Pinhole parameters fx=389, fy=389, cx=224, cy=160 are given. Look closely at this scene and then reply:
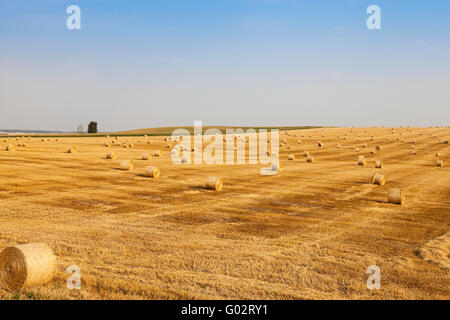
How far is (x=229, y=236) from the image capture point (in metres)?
11.4

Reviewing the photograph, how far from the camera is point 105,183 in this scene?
20734mm

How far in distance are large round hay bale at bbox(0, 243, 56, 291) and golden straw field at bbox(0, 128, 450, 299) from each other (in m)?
0.18

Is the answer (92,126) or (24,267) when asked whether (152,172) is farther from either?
(92,126)

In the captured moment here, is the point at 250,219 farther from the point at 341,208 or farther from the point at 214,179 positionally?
the point at 214,179

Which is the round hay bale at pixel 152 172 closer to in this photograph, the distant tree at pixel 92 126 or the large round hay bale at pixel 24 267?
the large round hay bale at pixel 24 267

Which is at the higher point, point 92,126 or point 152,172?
point 92,126

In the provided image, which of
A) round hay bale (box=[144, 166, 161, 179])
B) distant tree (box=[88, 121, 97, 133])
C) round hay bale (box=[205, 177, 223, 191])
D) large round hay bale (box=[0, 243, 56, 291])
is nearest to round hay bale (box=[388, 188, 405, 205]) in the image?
round hay bale (box=[205, 177, 223, 191])

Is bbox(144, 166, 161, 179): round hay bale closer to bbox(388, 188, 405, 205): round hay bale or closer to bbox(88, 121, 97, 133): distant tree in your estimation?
bbox(388, 188, 405, 205): round hay bale

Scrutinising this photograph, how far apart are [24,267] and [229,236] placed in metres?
5.60

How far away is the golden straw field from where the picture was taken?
7.82 meters

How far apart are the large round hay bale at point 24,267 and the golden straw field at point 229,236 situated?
0.18m

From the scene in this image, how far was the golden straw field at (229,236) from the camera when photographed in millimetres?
7820

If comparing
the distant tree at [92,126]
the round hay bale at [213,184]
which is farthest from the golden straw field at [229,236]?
the distant tree at [92,126]

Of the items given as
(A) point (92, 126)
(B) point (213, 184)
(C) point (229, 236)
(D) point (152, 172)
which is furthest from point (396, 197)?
(A) point (92, 126)
